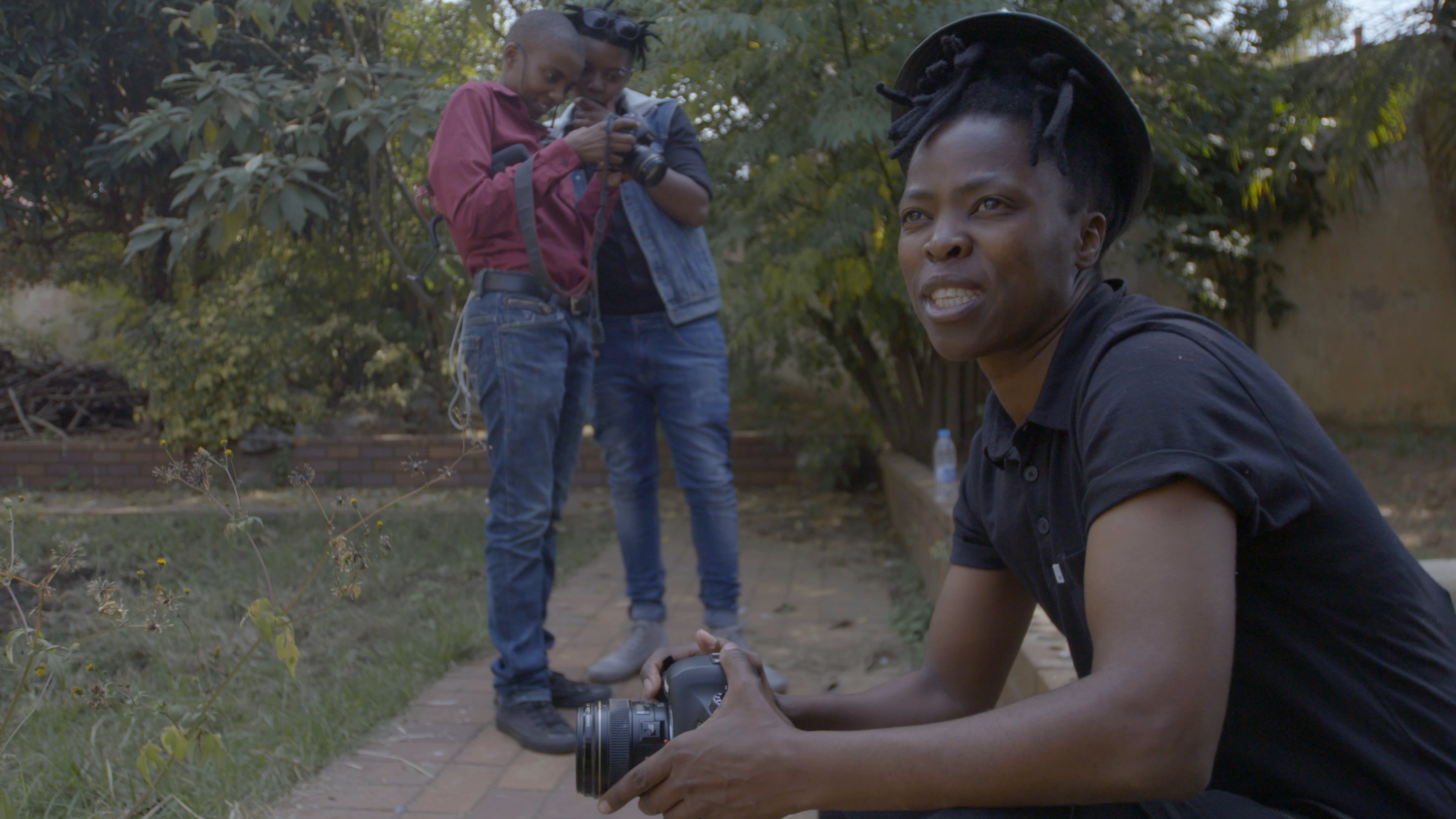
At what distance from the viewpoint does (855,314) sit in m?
5.89

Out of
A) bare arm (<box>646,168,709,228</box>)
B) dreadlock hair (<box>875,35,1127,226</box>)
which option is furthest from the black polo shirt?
bare arm (<box>646,168,709,228</box>)

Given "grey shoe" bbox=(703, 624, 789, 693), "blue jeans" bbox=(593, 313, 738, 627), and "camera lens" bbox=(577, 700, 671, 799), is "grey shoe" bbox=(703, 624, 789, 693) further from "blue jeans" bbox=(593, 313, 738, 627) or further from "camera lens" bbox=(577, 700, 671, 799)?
"camera lens" bbox=(577, 700, 671, 799)

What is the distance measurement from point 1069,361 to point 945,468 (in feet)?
10.5

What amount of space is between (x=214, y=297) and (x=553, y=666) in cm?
518

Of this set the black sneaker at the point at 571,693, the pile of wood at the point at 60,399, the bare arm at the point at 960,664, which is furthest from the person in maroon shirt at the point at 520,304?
the pile of wood at the point at 60,399

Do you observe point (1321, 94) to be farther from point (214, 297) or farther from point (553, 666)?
point (214, 297)

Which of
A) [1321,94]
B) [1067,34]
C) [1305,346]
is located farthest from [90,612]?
[1305,346]

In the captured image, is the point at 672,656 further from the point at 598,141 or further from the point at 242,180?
the point at 242,180

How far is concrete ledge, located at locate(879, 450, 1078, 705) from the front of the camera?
2621 millimetres


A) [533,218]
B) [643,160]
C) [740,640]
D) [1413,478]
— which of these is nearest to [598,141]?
[643,160]

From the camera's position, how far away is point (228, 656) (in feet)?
12.0

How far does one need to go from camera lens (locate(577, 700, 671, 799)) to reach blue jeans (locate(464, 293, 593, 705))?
5.05ft

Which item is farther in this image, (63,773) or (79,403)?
(79,403)

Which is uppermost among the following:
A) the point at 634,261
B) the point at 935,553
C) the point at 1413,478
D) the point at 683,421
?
the point at 634,261
